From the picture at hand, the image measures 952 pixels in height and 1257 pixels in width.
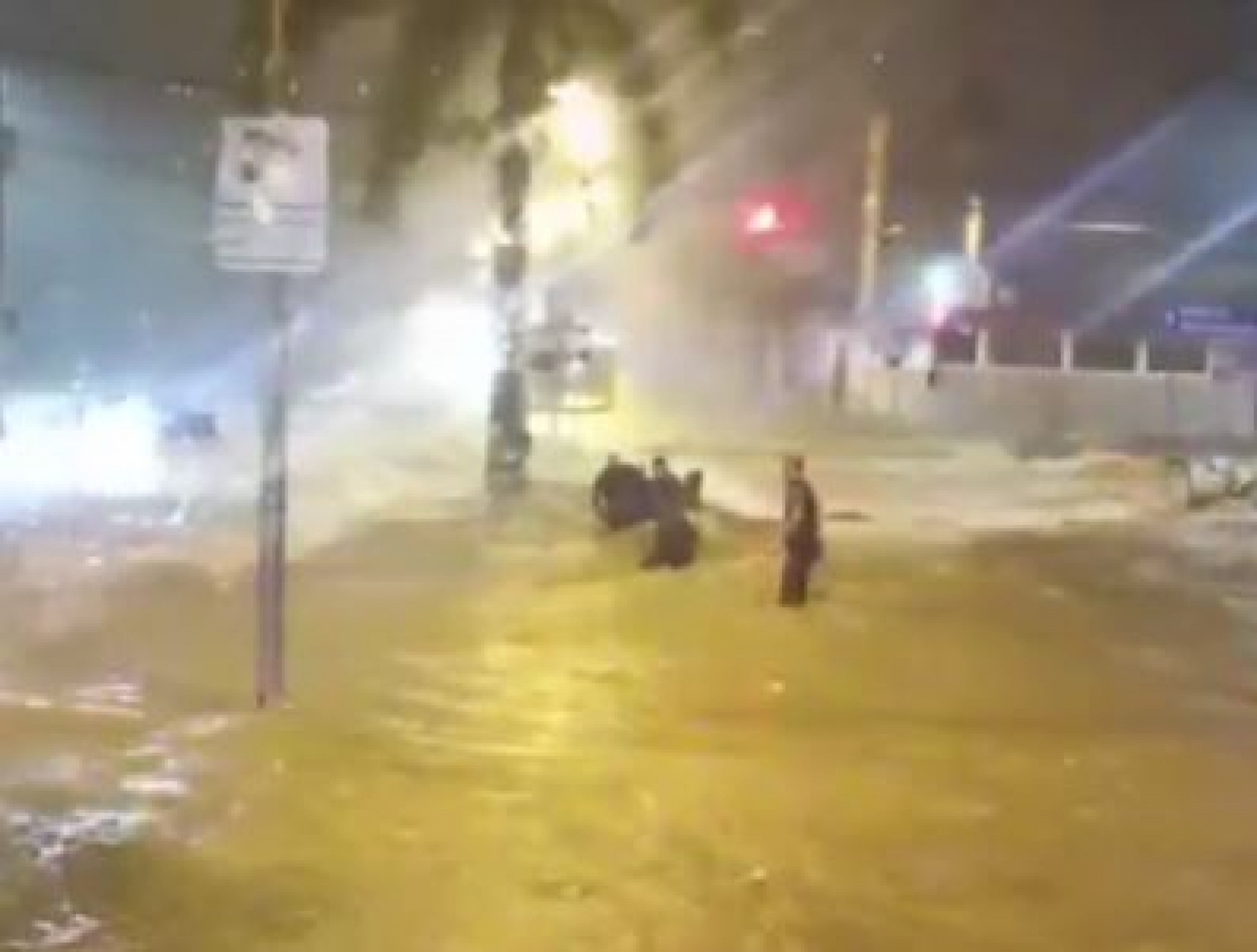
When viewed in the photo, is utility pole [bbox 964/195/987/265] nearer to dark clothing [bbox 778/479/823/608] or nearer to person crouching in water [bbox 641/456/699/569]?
person crouching in water [bbox 641/456/699/569]

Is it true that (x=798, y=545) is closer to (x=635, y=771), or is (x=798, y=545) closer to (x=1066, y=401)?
(x=635, y=771)

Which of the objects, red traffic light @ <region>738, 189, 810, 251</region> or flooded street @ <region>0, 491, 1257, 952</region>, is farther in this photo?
red traffic light @ <region>738, 189, 810, 251</region>

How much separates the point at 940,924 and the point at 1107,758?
376cm

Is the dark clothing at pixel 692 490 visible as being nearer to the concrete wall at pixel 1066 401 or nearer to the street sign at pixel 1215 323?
the concrete wall at pixel 1066 401

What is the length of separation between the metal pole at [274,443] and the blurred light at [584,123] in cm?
1623

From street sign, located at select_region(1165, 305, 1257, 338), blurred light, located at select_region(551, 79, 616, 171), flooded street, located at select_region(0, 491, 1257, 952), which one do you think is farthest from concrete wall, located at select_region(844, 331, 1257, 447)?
flooded street, located at select_region(0, 491, 1257, 952)

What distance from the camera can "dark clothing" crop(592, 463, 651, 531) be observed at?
23.6 m

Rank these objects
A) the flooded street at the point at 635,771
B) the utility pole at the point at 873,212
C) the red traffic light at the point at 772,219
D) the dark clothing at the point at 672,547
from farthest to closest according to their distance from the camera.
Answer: the utility pole at the point at 873,212 → the red traffic light at the point at 772,219 → the dark clothing at the point at 672,547 → the flooded street at the point at 635,771

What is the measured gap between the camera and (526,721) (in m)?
13.3

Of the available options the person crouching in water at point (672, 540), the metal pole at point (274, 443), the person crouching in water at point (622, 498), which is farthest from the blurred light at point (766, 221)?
the metal pole at point (274, 443)

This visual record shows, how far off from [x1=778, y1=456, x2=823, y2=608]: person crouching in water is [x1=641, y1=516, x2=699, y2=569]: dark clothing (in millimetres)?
2192

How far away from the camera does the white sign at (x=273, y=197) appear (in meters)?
12.9

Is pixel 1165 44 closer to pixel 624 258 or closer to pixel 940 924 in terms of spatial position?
pixel 624 258

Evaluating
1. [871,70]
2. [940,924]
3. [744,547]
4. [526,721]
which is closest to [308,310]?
[871,70]
